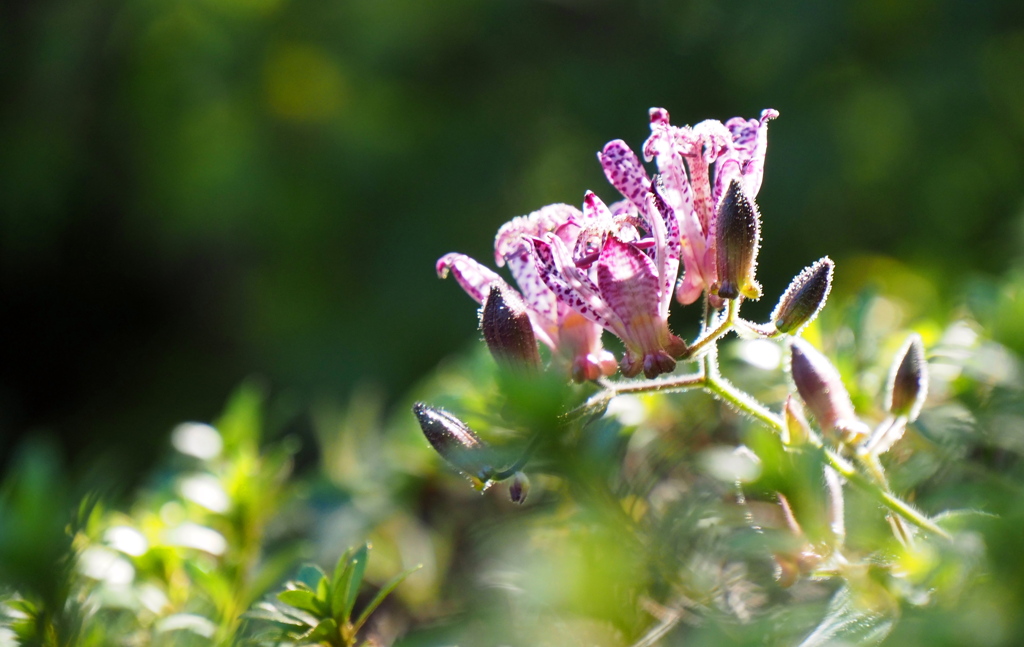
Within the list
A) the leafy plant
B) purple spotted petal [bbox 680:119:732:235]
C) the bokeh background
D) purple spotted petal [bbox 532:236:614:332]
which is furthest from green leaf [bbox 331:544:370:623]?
the bokeh background

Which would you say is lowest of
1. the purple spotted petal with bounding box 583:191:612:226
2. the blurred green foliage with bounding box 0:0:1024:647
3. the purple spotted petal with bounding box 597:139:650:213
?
the blurred green foliage with bounding box 0:0:1024:647

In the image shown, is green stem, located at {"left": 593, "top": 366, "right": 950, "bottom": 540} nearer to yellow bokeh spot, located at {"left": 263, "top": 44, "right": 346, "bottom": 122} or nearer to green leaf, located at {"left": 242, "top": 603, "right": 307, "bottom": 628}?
green leaf, located at {"left": 242, "top": 603, "right": 307, "bottom": 628}

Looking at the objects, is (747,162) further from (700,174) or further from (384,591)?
(384,591)

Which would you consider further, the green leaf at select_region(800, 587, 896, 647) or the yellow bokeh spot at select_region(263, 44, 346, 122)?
the yellow bokeh spot at select_region(263, 44, 346, 122)

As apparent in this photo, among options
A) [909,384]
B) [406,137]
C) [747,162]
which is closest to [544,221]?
[747,162]

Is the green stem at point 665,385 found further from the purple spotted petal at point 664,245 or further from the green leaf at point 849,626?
the green leaf at point 849,626

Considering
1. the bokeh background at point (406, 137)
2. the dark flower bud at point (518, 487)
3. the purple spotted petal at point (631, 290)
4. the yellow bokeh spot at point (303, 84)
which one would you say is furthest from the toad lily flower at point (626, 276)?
the yellow bokeh spot at point (303, 84)

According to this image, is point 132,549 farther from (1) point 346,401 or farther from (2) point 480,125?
(2) point 480,125
